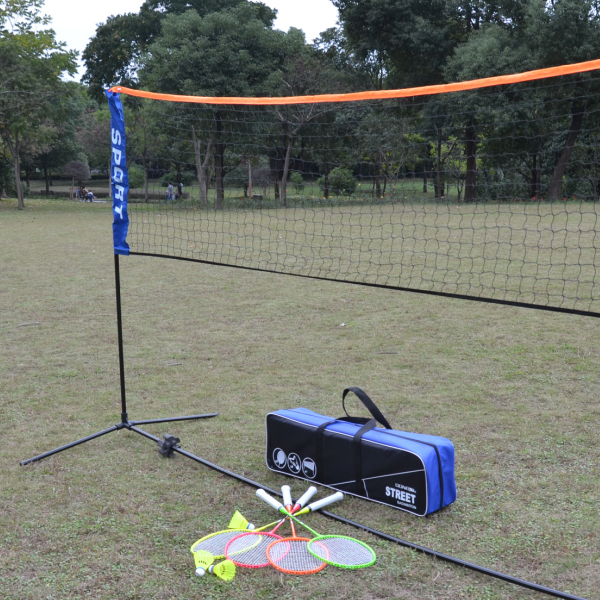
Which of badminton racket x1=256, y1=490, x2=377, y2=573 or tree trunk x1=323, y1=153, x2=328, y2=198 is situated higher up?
tree trunk x1=323, y1=153, x2=328, y2=198

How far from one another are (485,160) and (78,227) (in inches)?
619

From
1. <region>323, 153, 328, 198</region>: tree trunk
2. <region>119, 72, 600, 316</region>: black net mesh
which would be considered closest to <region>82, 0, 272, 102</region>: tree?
<region>119, 72, 600, 316</region>: black net mesh

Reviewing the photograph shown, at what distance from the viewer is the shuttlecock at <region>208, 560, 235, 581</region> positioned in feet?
8.77

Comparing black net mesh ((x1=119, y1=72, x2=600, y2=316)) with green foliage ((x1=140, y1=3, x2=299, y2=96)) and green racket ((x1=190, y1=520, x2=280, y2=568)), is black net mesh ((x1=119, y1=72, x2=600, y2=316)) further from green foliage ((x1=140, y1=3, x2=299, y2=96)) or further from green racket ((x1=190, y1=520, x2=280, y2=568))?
green foliage ((x1=140, y1=3, x2=299, y2=96))

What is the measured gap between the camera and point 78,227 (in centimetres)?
1983

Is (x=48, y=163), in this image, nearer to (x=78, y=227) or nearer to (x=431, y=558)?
(x=78, y=227)

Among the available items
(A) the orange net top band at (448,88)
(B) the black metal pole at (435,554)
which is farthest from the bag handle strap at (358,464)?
(A) the orange net top band at (448,88)

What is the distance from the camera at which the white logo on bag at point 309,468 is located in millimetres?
3561

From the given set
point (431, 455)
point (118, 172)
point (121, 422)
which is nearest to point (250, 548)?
point (431, 455)

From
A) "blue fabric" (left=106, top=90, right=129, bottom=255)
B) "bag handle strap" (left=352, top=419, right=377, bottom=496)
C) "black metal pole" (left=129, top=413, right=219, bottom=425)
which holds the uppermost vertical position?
"blue fabric" (left=106, top=90, right=129, bottom=255)

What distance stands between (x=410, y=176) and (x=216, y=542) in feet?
18.6

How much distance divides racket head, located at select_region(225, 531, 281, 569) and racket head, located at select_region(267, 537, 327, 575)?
0.12 ft

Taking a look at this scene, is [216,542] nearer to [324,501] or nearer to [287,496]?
[287,496]

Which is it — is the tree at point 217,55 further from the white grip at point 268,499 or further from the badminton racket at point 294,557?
the badminton racket at point 294,557
